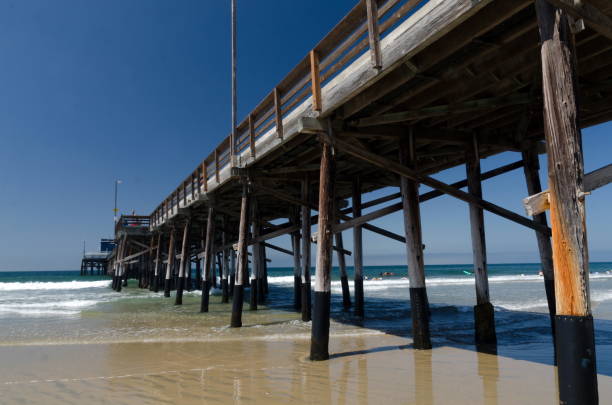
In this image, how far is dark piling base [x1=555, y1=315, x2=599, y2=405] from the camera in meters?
3.09

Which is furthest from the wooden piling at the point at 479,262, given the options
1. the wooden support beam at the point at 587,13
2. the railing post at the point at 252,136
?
the railing post at the point at 252,136

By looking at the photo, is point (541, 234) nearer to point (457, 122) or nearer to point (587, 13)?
point (457, 122)

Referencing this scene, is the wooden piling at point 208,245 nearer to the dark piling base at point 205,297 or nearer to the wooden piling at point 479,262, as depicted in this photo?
the dark piling base at point 205,297

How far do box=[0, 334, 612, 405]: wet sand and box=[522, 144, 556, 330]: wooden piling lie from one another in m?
1.61

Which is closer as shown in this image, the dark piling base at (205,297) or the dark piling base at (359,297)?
the dark piling base at (359,297)

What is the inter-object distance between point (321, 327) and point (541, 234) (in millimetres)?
4052

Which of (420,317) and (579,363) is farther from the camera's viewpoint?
(420,317)

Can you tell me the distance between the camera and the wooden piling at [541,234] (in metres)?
7.10

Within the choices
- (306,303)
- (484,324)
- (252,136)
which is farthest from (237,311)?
(484,324)

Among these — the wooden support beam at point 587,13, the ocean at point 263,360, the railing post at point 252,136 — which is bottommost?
the ocean at point 263,360

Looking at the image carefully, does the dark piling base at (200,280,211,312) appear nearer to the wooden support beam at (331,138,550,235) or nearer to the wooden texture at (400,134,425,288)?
the wooden texture at (400,134,425,288)

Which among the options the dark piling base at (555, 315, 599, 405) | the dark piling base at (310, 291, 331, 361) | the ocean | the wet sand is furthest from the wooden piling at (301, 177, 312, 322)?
the dark piling base at (555, 315, 599, 405)

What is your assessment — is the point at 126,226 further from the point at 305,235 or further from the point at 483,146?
the point at 483,146

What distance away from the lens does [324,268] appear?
Result: 21.7 feet
